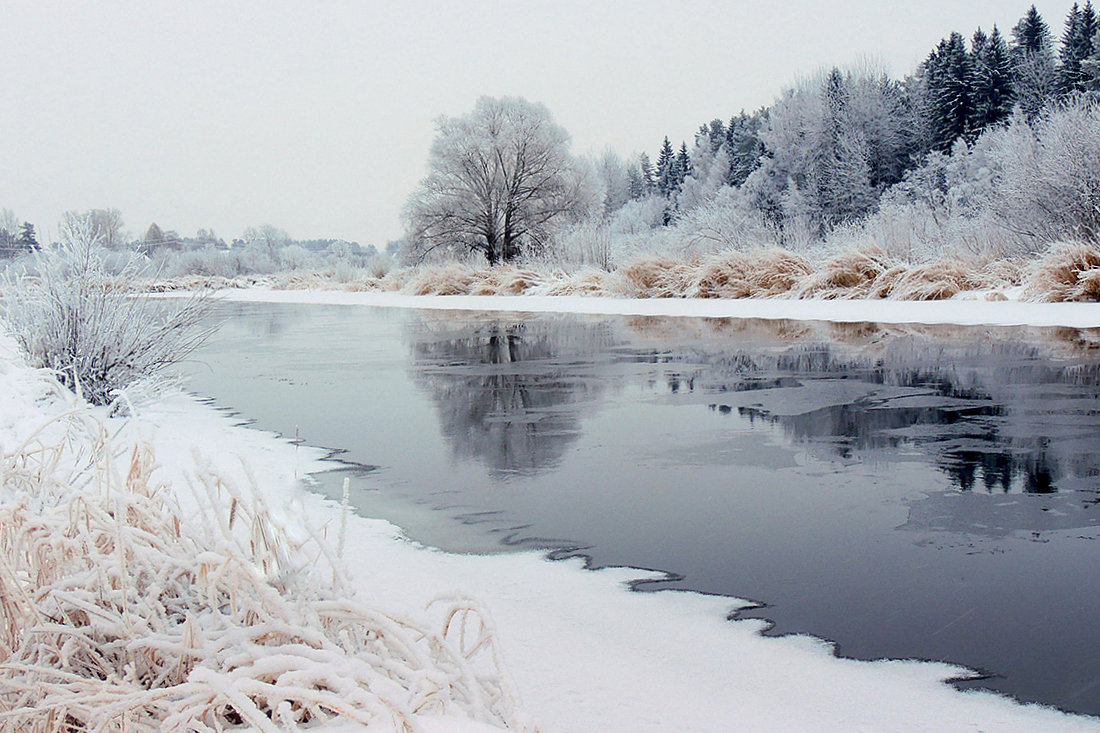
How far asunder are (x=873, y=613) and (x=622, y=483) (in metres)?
1.83

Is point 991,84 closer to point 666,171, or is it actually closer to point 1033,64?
point 1033,64

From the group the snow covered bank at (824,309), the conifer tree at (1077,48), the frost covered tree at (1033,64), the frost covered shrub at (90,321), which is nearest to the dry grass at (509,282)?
the snow covered bank at (824,309)

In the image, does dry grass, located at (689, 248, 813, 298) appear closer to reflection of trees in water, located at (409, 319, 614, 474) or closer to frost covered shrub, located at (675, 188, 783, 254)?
frost covered shrub, located at (675, 188, 783, 254)

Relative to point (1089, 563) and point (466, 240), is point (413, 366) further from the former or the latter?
point (466, 240)

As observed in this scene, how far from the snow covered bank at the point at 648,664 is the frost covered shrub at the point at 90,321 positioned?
4.33 metres

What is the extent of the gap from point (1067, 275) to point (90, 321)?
42.8 ft

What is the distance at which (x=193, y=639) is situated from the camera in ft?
6.09

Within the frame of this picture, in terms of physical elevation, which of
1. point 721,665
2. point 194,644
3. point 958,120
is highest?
point 958,120

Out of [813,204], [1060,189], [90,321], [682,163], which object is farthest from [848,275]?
[682,163]

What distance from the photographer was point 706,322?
14.8 metres

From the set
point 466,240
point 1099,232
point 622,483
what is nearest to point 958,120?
point 466,240

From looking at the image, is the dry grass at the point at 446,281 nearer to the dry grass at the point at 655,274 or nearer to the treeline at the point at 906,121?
the dry grass at the point at 655,274

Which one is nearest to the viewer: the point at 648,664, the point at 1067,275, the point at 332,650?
the point at 332,650

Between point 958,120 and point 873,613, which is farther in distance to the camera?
point 958,120
